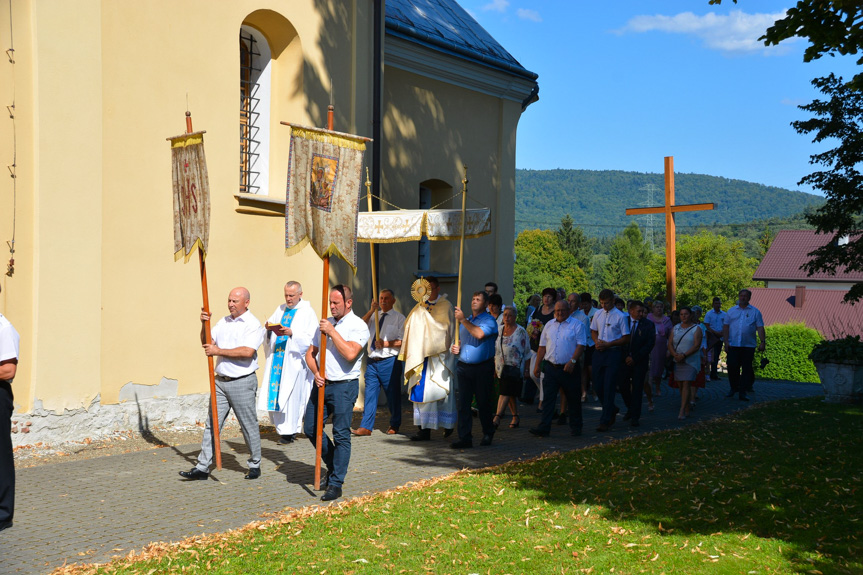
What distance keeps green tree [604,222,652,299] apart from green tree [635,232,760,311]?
33505 mm

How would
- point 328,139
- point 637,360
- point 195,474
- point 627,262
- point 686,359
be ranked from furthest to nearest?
point 627,262
point 686,359
point 637,360
point 195,474
point 328,139

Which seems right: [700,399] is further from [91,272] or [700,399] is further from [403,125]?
[91,272]

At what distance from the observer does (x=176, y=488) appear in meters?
8.05

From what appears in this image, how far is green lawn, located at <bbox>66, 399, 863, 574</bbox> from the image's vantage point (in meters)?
5.92

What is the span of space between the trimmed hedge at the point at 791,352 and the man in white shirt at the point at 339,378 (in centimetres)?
2194

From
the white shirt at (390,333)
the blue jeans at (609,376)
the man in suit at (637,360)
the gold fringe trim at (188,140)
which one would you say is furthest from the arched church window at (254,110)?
the man in suit at (637,360)

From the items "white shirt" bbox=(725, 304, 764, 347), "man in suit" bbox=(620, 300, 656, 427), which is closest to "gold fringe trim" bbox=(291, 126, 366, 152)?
"man in suit" bbox=(620, 300, 656, 427)

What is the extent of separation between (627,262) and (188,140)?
11727cm

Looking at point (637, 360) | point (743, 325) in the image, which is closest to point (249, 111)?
point (637, 360)

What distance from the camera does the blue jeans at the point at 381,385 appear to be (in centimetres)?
1135

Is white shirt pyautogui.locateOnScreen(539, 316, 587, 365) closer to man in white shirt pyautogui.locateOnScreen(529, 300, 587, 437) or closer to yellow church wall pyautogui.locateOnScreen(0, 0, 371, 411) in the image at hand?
man in white shirt pyautogui.locateOnScreen(529, 300, 587, 437)

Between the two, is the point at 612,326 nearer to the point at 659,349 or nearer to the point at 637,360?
the point at 637,360

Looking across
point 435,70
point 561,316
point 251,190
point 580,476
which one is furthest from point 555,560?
point 435,70

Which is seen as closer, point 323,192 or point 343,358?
point 323,192
